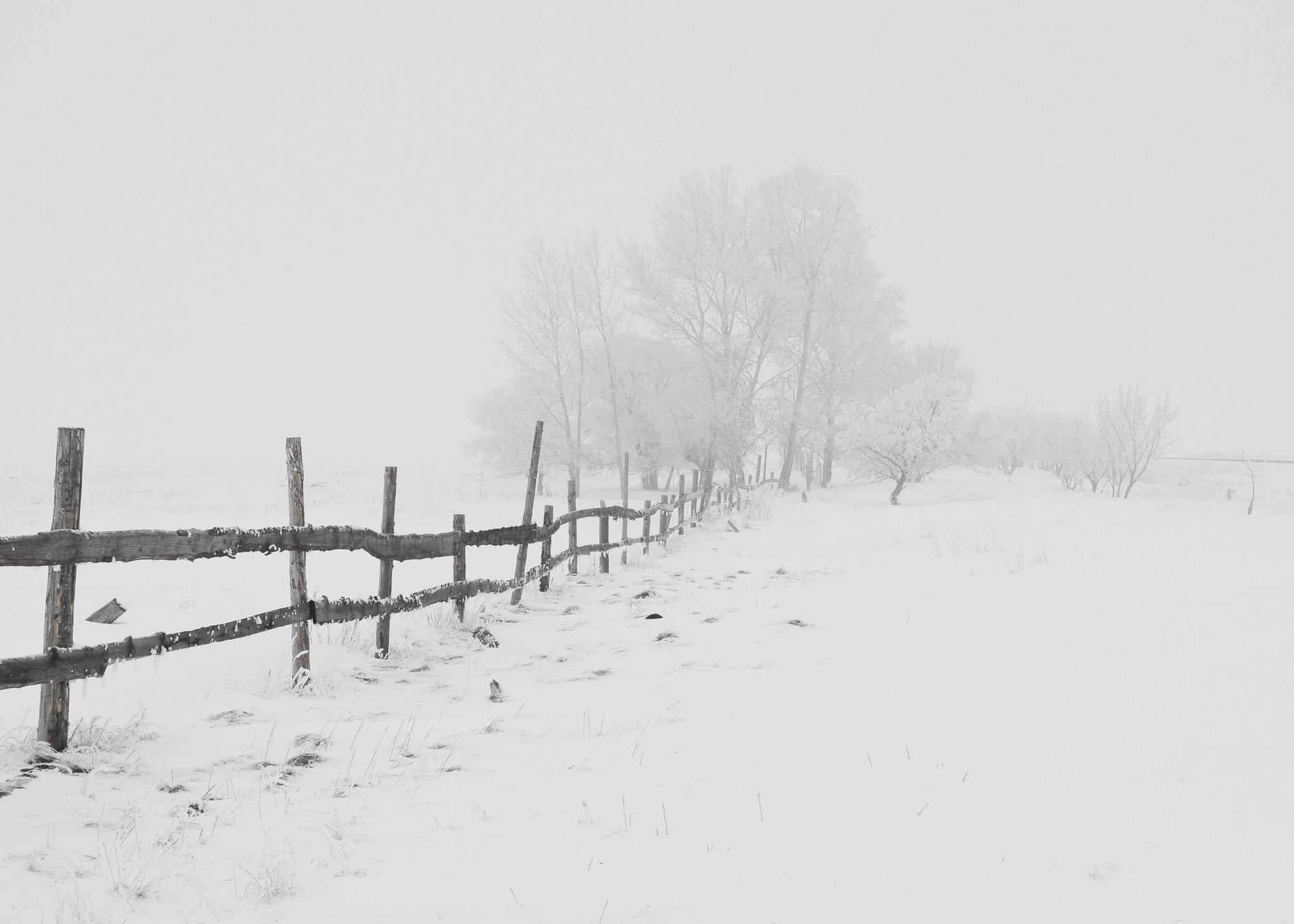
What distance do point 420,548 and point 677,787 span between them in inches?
140

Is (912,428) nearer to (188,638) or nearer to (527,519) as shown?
(527,519)

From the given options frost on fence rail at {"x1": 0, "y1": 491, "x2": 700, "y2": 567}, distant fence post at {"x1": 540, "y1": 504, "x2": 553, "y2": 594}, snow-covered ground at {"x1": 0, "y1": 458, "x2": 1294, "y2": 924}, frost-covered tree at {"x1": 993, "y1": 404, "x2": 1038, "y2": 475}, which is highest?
frost-covered tree at {"x1": 993, "y1": 404, "x2": 1038, "y2": 475}

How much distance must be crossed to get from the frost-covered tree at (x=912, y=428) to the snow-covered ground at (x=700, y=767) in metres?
19.2

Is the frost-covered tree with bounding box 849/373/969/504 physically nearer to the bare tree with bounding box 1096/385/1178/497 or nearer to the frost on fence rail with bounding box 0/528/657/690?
the bare tree with bounding box 1096/385/1178/497

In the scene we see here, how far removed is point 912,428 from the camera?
85.0ft

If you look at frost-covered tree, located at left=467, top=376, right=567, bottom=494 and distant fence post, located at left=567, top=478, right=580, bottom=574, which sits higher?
frost-covered tree, located at left=467, top=376, right=567, bottom=494

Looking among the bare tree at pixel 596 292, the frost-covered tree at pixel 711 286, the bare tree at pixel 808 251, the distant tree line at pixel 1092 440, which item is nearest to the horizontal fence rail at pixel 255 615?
the frost-covered tree at pixel 711 286

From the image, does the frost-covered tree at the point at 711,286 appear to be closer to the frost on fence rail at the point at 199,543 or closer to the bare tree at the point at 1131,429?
the bare tree at the point at 1131,429

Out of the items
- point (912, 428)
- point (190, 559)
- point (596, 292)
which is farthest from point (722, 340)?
point (190, 559)

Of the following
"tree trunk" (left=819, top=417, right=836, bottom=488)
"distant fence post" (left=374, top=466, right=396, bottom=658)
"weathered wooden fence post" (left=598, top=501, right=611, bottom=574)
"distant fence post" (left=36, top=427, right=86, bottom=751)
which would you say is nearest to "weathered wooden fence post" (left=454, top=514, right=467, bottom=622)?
"distant fence post" (left=374, top=466, right=396, bottom=658)

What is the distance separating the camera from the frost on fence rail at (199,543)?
10.1ft

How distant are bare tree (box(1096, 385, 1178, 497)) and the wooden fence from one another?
102 ft

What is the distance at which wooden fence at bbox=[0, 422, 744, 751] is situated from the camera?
3.07m

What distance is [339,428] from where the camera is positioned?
87.6 metres
